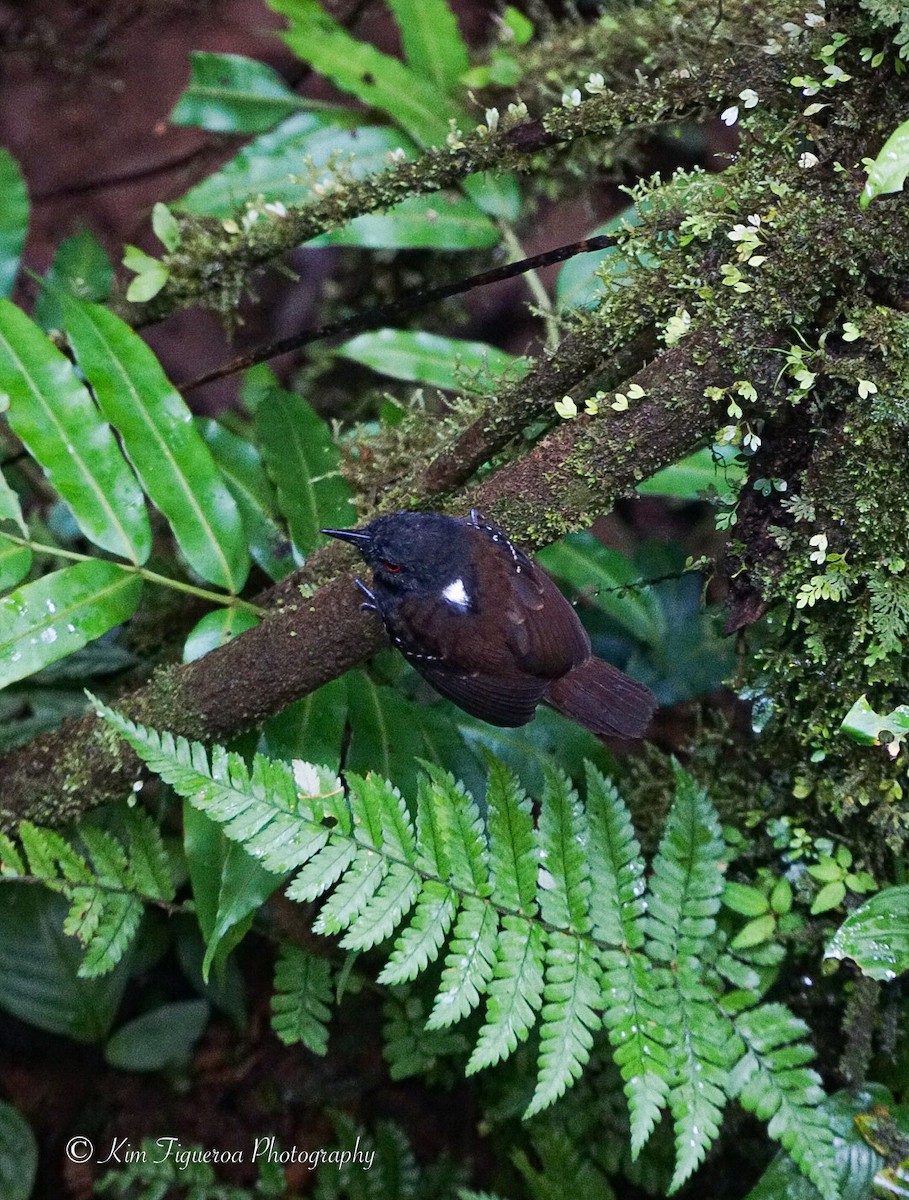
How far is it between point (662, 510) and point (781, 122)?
72.0 inches

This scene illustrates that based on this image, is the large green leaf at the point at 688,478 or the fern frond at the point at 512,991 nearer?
the fern frond at the point at 512,991

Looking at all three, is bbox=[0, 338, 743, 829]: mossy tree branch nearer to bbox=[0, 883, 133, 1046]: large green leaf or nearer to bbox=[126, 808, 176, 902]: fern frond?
bbox=[126, 808, 176, 902]: fern frond

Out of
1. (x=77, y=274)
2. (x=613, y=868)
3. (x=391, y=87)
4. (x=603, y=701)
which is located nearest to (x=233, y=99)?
(x=391, y=87)

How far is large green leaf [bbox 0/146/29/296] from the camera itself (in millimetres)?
2924

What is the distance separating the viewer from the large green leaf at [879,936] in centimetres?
185

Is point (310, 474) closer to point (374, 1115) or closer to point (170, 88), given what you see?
point (374, 1115)

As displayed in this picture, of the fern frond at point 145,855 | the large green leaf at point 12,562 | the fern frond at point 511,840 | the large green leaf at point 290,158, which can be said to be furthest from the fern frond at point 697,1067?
the large green leaf at point 290,158

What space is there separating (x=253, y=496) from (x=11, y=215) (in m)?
1.26

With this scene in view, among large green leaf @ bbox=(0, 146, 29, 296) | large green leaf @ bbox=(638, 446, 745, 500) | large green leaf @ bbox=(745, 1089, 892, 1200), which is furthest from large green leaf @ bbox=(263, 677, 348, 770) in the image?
large green leaf @ bbox=(0, 146, 29, 296)

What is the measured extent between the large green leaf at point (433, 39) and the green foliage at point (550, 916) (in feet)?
6.99

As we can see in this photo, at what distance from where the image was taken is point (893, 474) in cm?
186

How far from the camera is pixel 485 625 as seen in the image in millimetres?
2158

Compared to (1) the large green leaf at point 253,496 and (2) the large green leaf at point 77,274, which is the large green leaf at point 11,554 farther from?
(2) the large green leaf at point 77,274

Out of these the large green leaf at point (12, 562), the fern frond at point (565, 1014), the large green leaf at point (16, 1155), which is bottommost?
the large green leaf at point (16, 1155)
